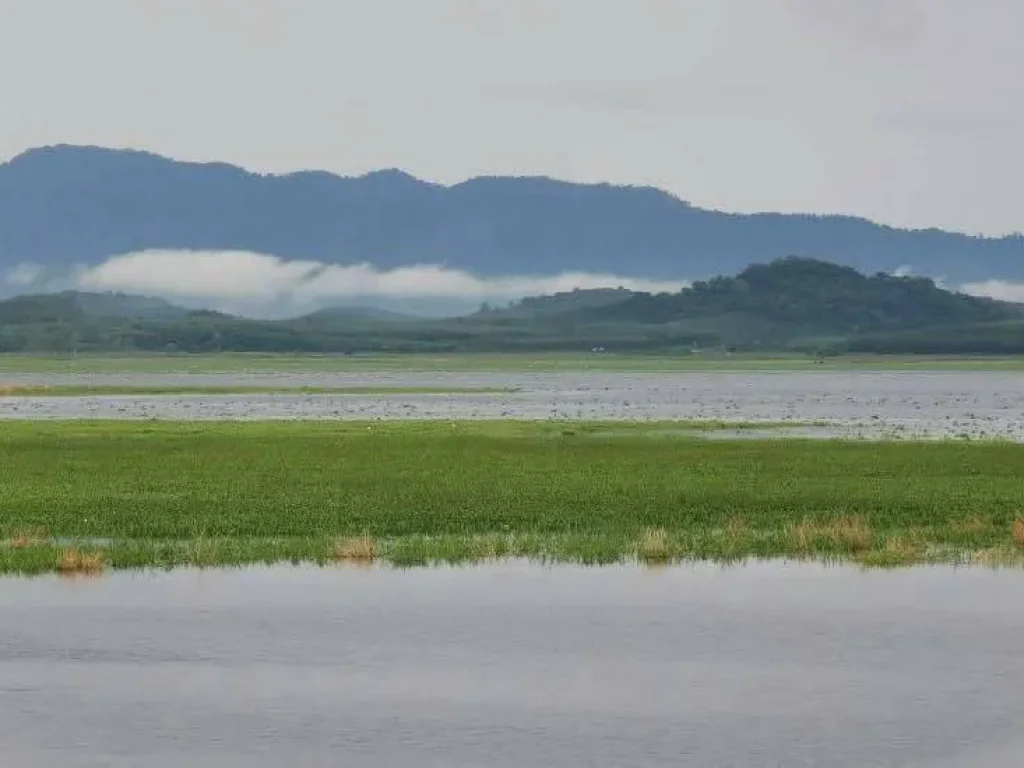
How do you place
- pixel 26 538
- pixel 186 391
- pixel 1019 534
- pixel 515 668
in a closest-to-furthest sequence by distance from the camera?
pixel 515 668 < pixel 26 538 < pixel 1019 534 < pixel 186 391

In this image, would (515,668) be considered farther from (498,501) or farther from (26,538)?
(498,501)

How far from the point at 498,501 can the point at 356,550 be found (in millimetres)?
11982

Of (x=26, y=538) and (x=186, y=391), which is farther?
(x=186, y=391)

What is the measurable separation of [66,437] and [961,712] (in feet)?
213

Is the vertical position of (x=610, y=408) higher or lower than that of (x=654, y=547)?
lower

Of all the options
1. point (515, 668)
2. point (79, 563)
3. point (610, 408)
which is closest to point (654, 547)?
point (79, 563)

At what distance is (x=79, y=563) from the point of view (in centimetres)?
3700

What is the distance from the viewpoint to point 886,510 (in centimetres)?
4891

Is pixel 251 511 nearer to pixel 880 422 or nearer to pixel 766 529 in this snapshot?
pixel 766 529

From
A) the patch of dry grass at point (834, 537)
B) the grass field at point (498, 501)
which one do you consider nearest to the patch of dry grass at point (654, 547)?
the grass field at point (498, 501)

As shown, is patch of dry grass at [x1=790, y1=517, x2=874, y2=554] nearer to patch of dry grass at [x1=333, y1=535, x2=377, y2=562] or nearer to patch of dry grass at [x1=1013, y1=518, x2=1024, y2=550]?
patch of dry grass at [x1=1013, y1=518, x2=1024, y2=550]

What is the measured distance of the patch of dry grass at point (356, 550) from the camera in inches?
1531

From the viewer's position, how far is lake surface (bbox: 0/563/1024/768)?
72.2 feet

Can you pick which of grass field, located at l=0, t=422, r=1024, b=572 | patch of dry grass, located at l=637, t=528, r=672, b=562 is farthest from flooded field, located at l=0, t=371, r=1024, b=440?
patch of dry grass, located at l=637, t=528, r=672, b=562
